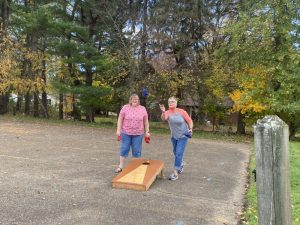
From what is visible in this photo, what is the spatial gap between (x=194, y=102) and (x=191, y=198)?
790 inches

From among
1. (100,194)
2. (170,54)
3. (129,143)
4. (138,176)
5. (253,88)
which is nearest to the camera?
(100,194)

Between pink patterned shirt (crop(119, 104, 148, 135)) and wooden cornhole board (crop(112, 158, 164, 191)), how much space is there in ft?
2.39

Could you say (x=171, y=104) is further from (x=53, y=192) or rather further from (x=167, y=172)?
(x=53, y=192)

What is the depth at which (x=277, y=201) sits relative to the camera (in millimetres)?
2896

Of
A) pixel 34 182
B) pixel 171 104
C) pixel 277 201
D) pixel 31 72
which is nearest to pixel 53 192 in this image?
pixel 34 182

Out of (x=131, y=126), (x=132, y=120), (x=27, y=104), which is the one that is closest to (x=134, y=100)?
(x=132, y=120)

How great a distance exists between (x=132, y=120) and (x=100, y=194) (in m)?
2.32

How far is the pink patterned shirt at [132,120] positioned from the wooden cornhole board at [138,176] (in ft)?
2.39

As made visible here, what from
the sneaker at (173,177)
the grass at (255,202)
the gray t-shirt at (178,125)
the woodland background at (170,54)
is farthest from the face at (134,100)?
the woodland background at (170,54)

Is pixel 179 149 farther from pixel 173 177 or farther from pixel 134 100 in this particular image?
pixel 134 100

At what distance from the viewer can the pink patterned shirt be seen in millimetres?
8836

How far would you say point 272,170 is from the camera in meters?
2.88

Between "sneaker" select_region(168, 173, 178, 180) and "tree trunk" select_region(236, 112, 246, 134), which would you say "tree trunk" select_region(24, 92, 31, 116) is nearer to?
"tree trunk" select_region(236, 112, 246, 134)

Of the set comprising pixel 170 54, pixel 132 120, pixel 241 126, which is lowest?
pixel 241 126
